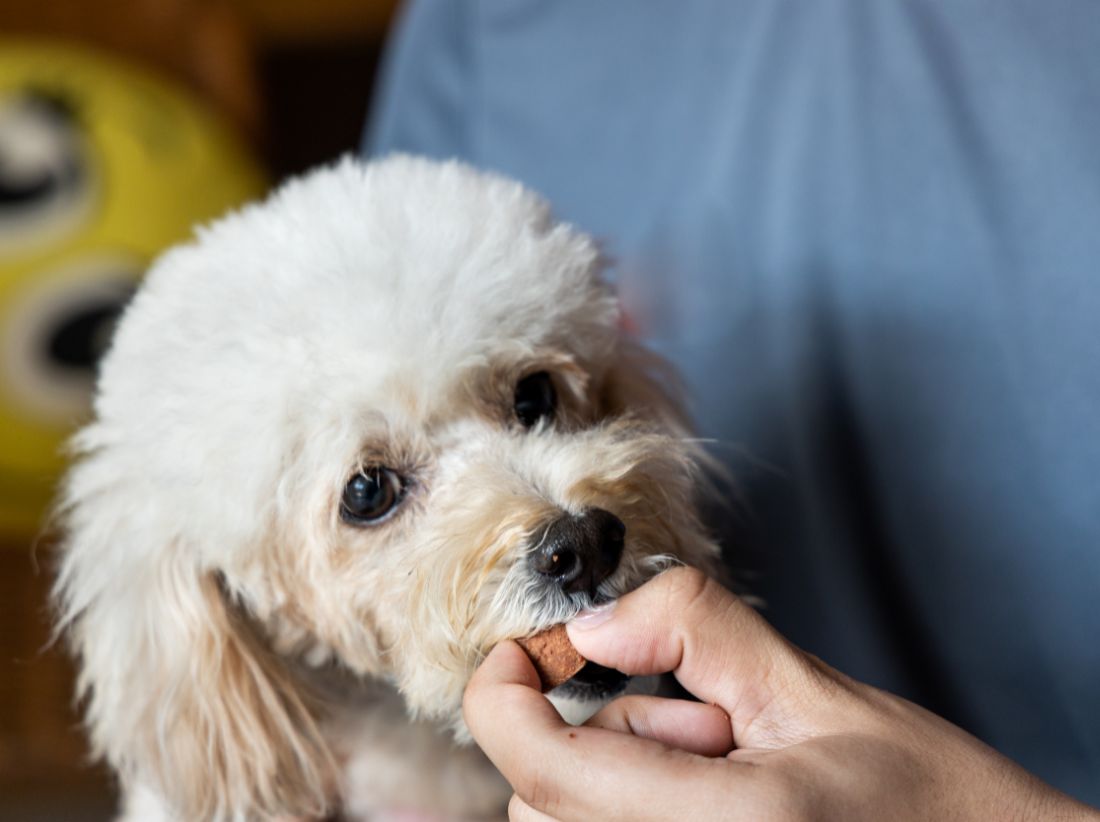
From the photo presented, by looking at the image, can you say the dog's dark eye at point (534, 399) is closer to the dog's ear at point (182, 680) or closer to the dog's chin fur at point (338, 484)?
the dog's chin fur at point (338, 484)

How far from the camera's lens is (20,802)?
161cm

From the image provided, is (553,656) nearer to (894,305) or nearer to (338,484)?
(338,484)

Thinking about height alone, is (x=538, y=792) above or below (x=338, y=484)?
below

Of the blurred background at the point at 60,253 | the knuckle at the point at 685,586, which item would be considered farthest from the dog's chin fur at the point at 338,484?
the blurred background at the point at 60,253

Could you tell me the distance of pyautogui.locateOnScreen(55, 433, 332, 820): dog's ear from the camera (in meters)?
0.89

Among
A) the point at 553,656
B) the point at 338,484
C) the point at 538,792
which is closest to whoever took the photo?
the point at 538,792

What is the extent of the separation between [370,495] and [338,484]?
0.03m

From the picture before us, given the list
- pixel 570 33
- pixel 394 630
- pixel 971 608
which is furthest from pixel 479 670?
pixel 570 33

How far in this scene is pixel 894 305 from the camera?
99cm

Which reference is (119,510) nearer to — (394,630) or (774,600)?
(394,630)

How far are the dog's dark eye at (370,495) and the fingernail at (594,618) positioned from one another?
253 millimetres

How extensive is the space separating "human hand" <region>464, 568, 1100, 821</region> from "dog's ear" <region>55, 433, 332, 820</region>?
0.34m

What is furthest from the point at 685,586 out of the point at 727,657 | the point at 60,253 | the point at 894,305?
the point at 60,253

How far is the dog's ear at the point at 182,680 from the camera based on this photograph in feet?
2.93
